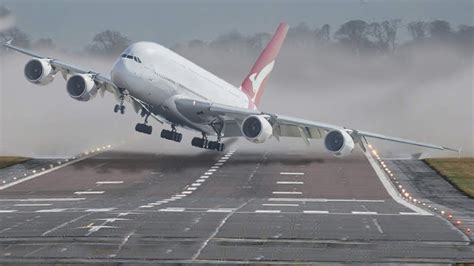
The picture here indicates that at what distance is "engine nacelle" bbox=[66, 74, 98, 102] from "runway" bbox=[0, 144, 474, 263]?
15.8 ft

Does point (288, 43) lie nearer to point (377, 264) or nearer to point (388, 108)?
point (388, 108)

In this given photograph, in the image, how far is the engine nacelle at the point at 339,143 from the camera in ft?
270

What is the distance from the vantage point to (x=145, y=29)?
10700 cm

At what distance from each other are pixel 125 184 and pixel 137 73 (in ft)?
24.7

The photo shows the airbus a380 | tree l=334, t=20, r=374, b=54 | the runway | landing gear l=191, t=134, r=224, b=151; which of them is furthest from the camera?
tree l=334, t=20, r=374, b=54

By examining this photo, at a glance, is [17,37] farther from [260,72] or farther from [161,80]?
[161,80]

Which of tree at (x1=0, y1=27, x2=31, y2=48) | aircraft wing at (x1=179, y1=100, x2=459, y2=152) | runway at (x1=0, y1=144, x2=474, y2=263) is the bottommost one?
runway at (x1=0, y1=144, x2=474, y2=263)

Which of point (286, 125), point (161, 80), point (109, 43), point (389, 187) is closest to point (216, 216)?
Answer: point (389, 187)

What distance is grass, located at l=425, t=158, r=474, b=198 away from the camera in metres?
76.2

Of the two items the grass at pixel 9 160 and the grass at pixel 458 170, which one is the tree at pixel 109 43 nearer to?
the grass at pixel 9 160

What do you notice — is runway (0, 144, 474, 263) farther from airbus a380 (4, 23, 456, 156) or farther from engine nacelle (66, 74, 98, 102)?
engine nacelle (66, 74, 98, 102)

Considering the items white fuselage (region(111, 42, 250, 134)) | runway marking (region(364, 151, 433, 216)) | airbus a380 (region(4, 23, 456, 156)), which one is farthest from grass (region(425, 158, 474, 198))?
white fuselage (region(111, 42, 250, 134))

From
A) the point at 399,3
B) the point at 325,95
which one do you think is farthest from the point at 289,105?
the point at 399,3

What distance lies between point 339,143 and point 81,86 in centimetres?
1676
